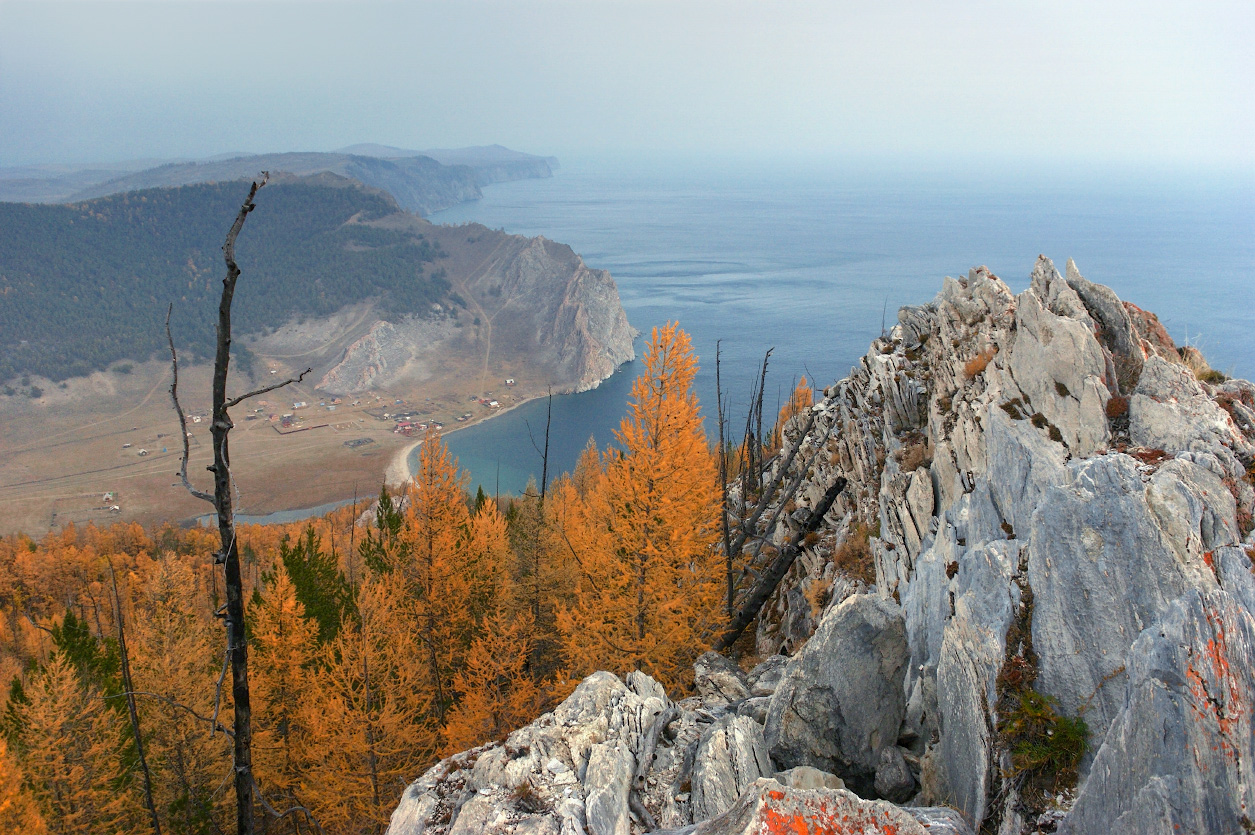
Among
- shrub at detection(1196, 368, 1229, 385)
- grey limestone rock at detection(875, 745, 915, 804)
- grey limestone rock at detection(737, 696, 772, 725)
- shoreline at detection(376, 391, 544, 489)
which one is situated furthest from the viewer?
shoreline at detection(376, 391, 544, 489)

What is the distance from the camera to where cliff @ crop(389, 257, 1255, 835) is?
6.18 meters

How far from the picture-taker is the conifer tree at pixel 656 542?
18.9 metres

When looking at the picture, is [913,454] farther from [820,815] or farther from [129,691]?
[129,691]

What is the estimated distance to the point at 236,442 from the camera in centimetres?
16562

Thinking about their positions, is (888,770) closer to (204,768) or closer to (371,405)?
(204,768)

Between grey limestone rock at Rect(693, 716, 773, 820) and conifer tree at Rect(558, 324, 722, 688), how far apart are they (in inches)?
277

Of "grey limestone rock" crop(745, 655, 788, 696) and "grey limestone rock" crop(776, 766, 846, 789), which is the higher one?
"grey limestone rock" crop(776, 766, 846, 789)

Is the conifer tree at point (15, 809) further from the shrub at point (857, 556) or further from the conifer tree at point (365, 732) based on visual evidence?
the shrub at point (857, 556)

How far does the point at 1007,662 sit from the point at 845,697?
3060 mm

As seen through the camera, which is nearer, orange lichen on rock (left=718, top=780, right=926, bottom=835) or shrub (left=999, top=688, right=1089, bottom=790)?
orange lichen on rock (left=718, top=780, right=926, bottom=835)

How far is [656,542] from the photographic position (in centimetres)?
1922

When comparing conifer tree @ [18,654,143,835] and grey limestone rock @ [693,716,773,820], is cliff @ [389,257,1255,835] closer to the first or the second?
grey limestone rock @ [693,716,773,820]

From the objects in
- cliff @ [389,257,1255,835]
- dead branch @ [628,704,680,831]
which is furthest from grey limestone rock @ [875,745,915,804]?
dead branch @ [628,704,680,831]

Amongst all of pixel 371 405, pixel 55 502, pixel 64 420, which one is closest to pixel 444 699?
pixel 55 502
